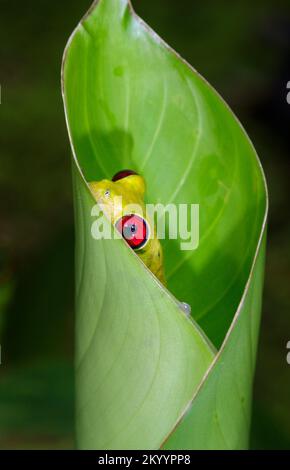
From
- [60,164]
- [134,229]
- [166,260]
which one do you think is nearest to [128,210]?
[134,229]

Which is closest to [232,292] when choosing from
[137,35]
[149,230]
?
[149,230]

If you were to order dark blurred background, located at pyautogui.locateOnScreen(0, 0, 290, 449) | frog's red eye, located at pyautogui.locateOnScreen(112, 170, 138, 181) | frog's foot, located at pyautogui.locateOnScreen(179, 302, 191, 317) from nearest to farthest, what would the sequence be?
frog's foot, located at pyautogui.locateOnScreen(179, 302, 191, 317), frog's red eye, located at pyautogui.locateOnScreen(112, 170, 138, 181), dark blurred background, located at pyautogui.locateOnScreen(0, 0, 290, 449)

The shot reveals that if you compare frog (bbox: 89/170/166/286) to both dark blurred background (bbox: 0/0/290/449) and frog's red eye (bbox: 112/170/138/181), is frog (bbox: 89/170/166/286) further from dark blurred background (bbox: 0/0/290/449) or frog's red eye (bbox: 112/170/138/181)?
dark blurred background (bbox: 0/0/290/449)

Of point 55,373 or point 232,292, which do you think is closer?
point 232,292

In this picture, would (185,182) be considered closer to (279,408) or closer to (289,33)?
(279,408)

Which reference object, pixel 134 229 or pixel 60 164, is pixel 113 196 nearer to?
pixel 134 229

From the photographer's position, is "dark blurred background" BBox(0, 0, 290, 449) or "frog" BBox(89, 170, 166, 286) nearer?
"frog" BBox(89, 170, 166, 286)

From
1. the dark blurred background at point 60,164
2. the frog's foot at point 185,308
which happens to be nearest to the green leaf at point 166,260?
the frog's foot at point 185,308

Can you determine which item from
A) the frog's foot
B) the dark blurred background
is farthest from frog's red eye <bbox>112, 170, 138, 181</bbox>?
the dark blurred background
